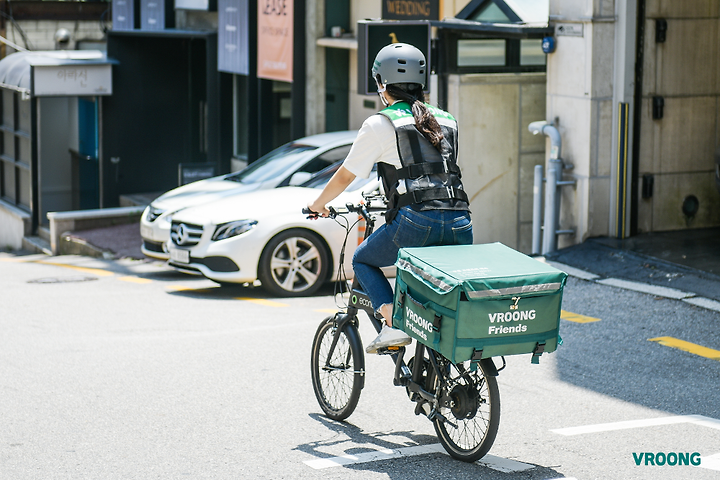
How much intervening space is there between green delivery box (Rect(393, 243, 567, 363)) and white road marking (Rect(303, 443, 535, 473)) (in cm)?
57

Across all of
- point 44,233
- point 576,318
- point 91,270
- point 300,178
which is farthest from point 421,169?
point 44,233

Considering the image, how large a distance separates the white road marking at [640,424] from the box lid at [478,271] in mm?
1167

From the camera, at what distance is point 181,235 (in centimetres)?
1095

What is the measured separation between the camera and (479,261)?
15.5 ft

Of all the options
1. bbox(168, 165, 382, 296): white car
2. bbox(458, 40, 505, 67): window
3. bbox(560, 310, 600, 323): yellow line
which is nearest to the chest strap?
bbox(560, 310, 600, 323): yellow line

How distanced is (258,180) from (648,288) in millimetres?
5302

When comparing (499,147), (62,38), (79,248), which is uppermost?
(62,38)

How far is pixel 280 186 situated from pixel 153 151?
10964 millimetres

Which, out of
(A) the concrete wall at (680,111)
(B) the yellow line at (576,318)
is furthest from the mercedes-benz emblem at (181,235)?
(A) the concrete wall at (680,111)

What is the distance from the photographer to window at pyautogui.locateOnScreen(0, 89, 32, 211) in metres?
23.7

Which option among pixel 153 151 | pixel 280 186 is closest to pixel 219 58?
pixel 153 151

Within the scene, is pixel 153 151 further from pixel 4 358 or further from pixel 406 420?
pixel 406 420

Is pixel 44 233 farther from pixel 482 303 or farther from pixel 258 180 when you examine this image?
pixel 482 303

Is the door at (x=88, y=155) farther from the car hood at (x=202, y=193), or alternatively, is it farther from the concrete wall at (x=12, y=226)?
the car hood at (x=202, y=193)
